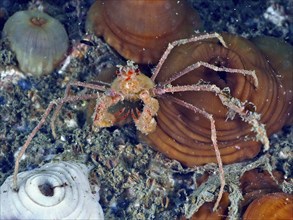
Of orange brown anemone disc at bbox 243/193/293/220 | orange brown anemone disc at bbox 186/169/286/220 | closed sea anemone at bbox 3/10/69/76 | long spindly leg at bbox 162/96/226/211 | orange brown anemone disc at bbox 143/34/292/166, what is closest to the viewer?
orange brown anemone disc at bbox 243/193/293/220

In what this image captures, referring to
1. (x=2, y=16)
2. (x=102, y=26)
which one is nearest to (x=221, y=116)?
(x=102, y=26)

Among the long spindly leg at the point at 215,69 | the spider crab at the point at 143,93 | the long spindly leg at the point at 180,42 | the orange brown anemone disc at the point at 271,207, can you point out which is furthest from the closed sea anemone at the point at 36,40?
the orange brown anemone disc at the point at 271,207

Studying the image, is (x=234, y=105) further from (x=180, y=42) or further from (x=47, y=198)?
(x=47, y=198)

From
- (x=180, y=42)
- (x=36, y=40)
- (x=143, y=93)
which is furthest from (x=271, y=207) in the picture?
(x=36, y=40)

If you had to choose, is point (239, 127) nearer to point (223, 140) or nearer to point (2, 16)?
point (223, 140)

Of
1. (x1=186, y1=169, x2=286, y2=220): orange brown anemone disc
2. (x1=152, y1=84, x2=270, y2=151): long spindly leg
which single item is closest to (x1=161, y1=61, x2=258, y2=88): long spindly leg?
(x1=152, y1=84, x2=270, y2=151): long spindly leg

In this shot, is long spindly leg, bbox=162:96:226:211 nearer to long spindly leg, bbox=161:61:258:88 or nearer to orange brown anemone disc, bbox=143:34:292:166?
orange brown anemone disc, bbox=143:34:292:166
